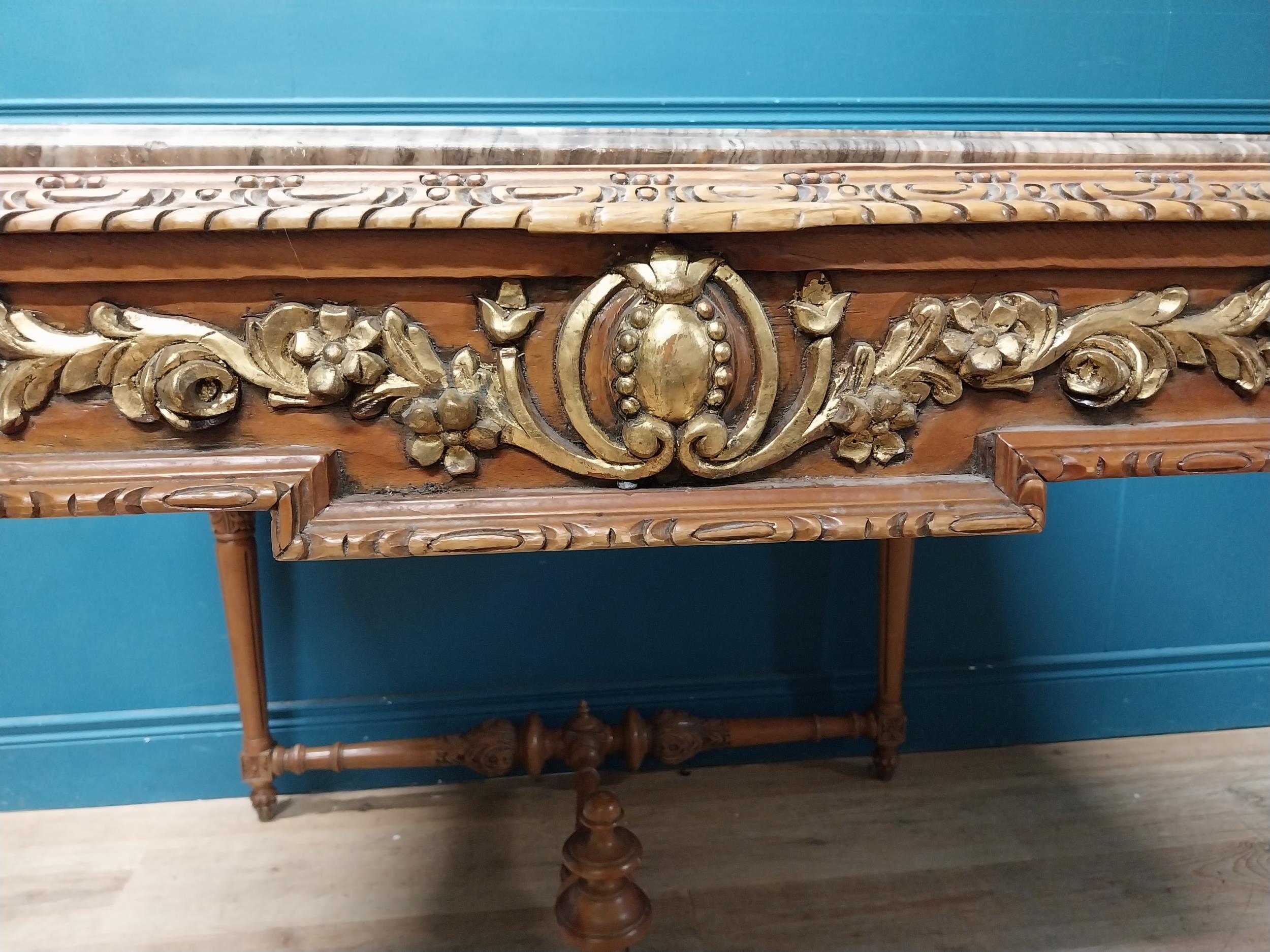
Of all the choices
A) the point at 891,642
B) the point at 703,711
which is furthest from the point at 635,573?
the point at 891,642

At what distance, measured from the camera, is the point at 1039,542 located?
3.92 ft

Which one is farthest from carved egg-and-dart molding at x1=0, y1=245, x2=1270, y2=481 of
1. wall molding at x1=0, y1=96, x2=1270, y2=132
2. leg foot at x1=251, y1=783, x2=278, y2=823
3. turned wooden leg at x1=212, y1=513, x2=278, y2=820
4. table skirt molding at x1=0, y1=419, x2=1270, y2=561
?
leg foot at x1=251, y1=783, x2=278, y2=823

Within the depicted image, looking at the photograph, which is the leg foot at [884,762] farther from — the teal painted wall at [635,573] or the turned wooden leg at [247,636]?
the turned wooden leg at [247,636]

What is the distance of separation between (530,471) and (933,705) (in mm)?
900

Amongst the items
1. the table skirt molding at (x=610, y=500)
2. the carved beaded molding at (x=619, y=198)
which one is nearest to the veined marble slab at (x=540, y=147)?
the carved beaded molding at (x=619, y=198)

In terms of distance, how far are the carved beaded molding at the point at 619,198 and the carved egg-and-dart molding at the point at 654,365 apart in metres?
0.04

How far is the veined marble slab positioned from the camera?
51 cm

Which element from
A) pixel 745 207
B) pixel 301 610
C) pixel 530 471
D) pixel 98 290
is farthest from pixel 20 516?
pixel 301 610

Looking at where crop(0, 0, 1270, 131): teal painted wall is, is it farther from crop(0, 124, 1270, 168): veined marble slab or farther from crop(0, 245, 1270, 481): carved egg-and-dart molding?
crop(0, 245, 1270, 481): carved egg-and-dart molding

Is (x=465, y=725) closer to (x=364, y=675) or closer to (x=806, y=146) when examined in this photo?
(x=364, y=675)

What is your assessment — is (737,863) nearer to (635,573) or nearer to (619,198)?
(635,573)

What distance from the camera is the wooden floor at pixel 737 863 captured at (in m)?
0.90

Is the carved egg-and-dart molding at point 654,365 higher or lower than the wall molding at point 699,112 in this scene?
lower

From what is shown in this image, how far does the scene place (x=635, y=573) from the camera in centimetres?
116
